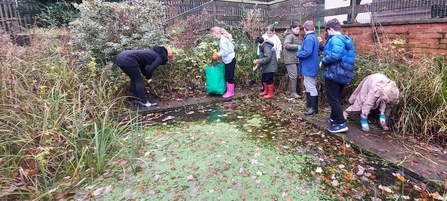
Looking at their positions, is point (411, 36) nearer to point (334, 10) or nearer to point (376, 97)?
point (376, 97)

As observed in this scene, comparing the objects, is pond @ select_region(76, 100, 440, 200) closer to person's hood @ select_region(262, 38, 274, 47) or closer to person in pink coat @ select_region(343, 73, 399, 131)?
person in pink coat @ select_region(343, 73, 399, 131)

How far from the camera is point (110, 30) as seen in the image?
17.8 ft

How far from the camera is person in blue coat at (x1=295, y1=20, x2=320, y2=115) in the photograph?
4152mm

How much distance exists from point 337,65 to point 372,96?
608 mm

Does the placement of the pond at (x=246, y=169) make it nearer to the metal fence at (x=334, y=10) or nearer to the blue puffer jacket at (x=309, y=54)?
the blue puffer jacket at (x=309, y=54)

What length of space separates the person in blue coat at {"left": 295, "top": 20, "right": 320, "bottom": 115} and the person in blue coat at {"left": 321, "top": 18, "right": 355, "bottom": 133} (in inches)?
22.9

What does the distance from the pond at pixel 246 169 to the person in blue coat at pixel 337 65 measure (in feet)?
1.17

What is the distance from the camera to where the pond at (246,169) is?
2.46 meters

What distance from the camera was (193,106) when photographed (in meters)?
5.39

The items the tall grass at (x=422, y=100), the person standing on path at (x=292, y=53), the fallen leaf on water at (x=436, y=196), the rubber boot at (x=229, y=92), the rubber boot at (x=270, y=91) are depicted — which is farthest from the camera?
the rubber boot at (x=229, y=92)

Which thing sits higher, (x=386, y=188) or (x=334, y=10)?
(x=334, y=10)

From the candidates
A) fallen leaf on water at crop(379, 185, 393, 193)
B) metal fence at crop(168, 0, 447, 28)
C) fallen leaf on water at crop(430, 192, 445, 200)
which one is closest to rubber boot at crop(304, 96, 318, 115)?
metal fence at crop(168, 0, 447, 28)

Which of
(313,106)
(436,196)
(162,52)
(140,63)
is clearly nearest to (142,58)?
(140,63)

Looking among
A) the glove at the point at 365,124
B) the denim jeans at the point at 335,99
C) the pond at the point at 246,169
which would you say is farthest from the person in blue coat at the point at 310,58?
the glove at the point at 365,124
